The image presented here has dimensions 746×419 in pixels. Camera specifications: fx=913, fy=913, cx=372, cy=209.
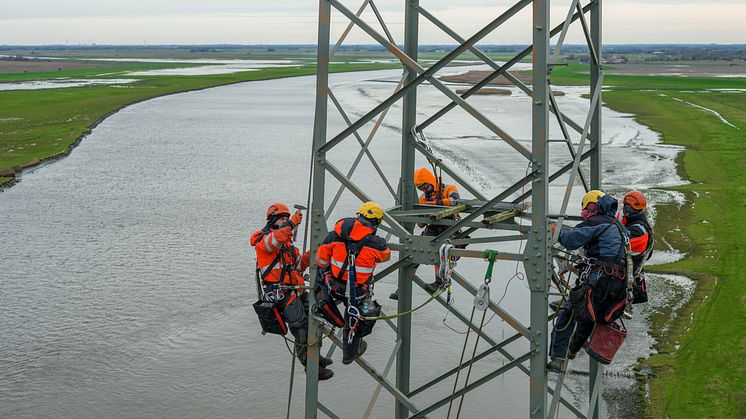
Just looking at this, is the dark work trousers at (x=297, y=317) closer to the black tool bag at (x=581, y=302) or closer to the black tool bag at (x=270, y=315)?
the black tool bag at (x=270, y=315)

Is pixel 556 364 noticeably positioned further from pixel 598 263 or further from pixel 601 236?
pixel 601 236

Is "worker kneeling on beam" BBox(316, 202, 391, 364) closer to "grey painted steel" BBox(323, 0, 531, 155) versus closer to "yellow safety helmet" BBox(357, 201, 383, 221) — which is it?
"yellow safety helmet" BBox(357, 201, 383, 221)

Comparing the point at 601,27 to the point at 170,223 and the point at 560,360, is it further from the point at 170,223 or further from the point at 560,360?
the point at 170,223

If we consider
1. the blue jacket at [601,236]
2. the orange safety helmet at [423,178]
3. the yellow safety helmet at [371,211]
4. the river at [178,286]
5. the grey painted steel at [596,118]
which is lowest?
the river at [178,286]

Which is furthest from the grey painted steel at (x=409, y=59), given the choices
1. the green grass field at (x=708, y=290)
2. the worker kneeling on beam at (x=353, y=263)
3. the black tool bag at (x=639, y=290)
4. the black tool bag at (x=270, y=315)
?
the green grass field at (x=708, y=290)

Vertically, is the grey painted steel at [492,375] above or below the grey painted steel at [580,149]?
below

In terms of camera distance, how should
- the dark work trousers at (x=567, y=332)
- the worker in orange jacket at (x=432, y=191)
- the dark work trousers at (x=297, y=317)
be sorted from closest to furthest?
the dark work trousers at (x=567, y=332) → the dark work trousers at (x=297, y=317) → the worker in orange jacket at (x=432, y=191)
